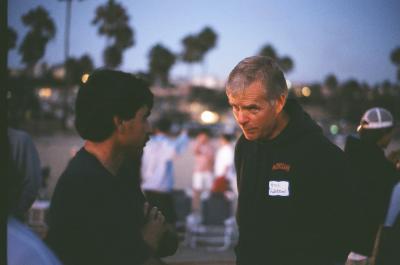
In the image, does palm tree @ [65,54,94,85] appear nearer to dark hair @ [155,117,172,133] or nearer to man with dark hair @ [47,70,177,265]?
dark hair @ [155,117,172,133]

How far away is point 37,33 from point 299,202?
207 feet

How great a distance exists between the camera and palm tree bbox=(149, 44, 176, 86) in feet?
302

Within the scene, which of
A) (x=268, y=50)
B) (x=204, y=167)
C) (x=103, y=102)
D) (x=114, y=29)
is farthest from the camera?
(x=268, y=50)

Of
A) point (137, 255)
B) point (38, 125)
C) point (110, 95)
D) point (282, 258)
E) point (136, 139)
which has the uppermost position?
point (110, 95)

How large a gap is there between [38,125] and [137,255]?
4926 centimetres

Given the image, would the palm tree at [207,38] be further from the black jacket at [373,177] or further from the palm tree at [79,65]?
the black jacket at [373,177]

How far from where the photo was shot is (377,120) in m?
3.48

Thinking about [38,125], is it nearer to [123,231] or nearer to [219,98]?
[123,231]

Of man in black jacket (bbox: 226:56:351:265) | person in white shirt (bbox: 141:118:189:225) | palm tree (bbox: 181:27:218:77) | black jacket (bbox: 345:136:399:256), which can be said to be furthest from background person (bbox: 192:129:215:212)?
palm tree (bbox: 181:27:218:77)

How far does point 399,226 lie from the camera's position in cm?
314

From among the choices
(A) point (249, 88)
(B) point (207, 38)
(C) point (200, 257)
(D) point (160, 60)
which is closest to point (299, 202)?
(A) point (249, 88)

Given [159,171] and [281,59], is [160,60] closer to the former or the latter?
[281,59]

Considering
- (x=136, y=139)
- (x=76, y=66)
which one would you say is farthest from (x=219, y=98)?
(x=136, y=139)

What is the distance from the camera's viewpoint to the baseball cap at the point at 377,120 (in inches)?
137
